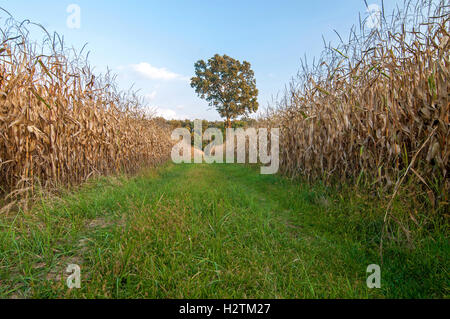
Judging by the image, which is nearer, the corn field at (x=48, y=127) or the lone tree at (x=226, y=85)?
the corn field at (x=48, y=127)

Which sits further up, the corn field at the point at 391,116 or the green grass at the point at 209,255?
the corn field at the point at 391,116

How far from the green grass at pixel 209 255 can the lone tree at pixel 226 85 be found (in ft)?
81.9

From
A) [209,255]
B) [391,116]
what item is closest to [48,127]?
[209,255]

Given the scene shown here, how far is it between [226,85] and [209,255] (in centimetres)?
2799

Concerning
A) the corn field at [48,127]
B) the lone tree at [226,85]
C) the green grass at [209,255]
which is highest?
the lone tree at [226,85]

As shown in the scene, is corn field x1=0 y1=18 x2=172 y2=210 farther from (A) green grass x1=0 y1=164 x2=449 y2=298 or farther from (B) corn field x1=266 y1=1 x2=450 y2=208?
(B) corn field x1=266 y1=1 x2=450 y2=208

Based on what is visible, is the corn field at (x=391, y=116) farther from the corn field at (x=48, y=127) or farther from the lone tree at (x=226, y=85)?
the lone tree at (x=226, y=85)

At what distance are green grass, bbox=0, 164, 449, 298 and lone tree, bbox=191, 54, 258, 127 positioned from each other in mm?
24955

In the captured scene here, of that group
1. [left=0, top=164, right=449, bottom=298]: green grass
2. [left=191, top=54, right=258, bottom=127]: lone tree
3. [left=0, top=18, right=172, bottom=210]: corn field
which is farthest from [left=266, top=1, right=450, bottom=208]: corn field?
[left=191, top=54, right=258, bottom=127]: lone tree

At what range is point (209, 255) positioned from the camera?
1.50 m

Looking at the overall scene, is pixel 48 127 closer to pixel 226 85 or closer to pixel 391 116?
pixel 391 116

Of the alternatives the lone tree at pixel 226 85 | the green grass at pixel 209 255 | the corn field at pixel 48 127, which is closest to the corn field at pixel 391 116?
the green grass at pixel 209 255

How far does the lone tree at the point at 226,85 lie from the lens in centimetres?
2695

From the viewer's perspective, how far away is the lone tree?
26953mm
